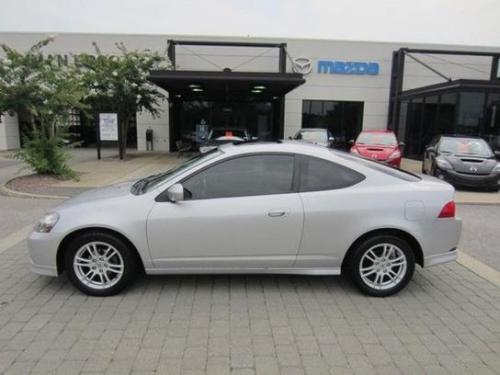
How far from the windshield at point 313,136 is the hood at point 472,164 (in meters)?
5.50

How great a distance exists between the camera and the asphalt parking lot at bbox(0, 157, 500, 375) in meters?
3.09

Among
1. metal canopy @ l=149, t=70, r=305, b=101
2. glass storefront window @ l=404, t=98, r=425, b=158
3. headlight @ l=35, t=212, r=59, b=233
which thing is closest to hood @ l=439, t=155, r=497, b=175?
metal canopy @ l=149, t=70, r=305, b=101

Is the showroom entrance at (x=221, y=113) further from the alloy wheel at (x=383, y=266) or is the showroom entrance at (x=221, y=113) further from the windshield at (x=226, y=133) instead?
the alloy wheel at (x=383, y=266)

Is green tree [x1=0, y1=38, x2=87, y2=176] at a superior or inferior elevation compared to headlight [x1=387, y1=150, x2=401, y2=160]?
superior

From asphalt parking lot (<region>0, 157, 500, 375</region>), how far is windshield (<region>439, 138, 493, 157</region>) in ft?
28.3

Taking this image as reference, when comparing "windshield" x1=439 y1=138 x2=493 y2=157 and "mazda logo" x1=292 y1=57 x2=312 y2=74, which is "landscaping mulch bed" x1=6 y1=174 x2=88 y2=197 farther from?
"mazda logo" x1=292 y1=57 x2=312 y2=74

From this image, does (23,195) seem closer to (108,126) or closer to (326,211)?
(108,126)

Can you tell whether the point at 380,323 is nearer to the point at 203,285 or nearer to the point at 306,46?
the point at 203,285

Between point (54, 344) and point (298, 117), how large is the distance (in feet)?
71.6

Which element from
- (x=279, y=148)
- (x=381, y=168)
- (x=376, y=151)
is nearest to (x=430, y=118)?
(x=376, y=151)

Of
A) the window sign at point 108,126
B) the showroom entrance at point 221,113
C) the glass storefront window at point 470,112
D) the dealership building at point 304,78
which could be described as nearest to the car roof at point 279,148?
the window sign at point 108,126

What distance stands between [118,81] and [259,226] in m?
14.5

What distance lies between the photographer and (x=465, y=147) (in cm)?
1269

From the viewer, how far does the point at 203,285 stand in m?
4.50
